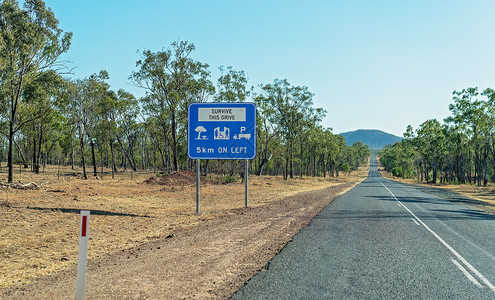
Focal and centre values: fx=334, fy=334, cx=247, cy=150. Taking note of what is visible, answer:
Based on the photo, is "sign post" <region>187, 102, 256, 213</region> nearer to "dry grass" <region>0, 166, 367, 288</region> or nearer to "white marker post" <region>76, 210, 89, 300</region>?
"dry grass" <region>0, 166, 367, 288</region>

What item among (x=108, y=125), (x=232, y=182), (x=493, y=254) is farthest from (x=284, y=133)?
(x=493, y=254)

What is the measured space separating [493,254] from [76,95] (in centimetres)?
3983

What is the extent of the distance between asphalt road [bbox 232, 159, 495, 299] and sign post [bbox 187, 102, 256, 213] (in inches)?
236

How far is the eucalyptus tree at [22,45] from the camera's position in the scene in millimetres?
22609

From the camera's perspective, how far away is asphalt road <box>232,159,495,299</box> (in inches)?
207

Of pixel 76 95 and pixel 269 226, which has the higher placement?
pixel 76 95

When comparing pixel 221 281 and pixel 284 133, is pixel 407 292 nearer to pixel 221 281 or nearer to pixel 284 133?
pixel 221 281

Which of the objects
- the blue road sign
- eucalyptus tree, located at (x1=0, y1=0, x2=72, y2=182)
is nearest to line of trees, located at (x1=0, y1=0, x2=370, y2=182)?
eucalyptus tree, located at (x1=0, y1=0, x2=72, y2=182)

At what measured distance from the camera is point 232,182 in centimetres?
3750

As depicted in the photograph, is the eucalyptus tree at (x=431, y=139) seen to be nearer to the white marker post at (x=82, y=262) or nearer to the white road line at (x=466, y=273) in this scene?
the white road line at (x=466, y=273)

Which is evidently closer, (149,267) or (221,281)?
(221,281)

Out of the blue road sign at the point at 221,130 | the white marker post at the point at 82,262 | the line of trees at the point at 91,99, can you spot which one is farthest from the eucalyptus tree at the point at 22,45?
the white marker post at the point at 82,262

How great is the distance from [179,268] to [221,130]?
1017cm

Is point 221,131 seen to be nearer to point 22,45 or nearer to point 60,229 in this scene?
point 60,229
